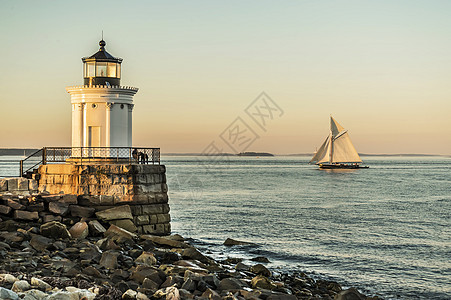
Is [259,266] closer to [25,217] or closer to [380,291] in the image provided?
[380,291]

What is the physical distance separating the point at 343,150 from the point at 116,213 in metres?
103

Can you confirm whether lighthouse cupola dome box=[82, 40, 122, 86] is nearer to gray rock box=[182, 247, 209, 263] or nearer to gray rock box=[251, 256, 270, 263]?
gray rock box=[182, 247, 209, 263]

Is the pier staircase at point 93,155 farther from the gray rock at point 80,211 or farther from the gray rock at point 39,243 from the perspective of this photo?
the gray rock at point 39,243

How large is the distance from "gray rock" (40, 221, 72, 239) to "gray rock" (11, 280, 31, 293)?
6.15 m

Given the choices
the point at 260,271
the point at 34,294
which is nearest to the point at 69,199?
the point at 260,271

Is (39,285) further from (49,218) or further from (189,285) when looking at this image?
(49,218)

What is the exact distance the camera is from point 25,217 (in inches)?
643

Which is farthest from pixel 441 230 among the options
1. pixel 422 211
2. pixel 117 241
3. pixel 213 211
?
pixel 117 241

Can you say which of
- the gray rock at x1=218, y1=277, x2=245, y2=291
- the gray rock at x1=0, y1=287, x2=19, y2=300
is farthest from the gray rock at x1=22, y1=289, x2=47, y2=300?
the gray rock at x1=218, y1=277, x2=245, y2=291

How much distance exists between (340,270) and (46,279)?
1074cm

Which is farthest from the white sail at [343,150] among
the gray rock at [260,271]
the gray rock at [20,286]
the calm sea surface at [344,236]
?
the gray rock at [20,286]

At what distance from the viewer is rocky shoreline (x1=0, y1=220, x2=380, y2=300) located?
9.50 metres

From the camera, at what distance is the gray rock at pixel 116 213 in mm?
17575

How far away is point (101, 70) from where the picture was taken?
67.5 feet
